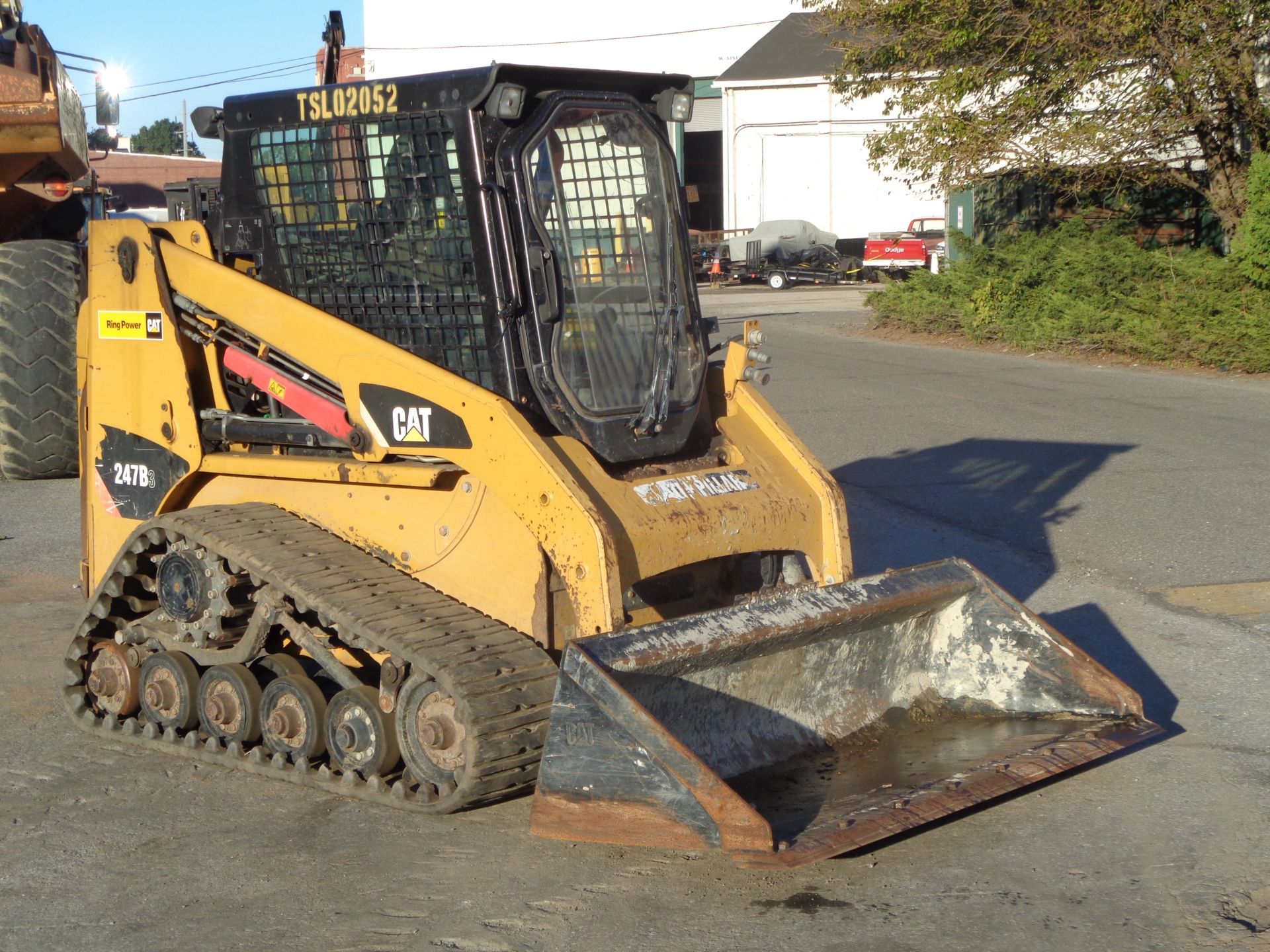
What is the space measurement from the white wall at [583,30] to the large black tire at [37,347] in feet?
125

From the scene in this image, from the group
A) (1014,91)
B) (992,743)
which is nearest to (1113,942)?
(992,743)

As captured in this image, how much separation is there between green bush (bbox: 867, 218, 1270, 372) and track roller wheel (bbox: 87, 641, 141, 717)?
1387cm

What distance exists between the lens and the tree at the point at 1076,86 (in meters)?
16.2

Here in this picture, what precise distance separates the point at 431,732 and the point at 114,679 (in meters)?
1.75

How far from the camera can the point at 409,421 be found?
194 inches

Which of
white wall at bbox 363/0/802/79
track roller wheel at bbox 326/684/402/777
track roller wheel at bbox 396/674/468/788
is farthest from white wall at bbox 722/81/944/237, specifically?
track roller wheel at bbox 396/674/468/788

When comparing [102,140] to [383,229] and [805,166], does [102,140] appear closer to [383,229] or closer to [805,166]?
[383,229]

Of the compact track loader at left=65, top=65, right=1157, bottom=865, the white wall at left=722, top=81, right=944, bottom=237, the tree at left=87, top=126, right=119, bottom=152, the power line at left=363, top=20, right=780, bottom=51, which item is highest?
the power line at left=363, top=20, right=780, bottom=51

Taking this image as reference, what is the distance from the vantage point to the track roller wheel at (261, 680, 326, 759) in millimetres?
4895

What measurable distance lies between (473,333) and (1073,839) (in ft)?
8.32

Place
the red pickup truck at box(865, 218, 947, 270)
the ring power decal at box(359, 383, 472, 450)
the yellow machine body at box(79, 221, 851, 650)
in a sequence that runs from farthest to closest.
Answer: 1. the red pickup truck at box(865, 218, 947, 270)
2. the ring power decal at box(359, 383, 472, 450)
3. the yellow machine body at box(79, 221, 851, 650)

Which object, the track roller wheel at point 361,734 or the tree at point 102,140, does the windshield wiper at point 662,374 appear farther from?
the tree at point 102,140

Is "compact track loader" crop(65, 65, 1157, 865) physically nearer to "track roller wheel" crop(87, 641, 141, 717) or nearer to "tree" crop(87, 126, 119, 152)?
"track roller wheel" crop(87, 641, 141, 717)

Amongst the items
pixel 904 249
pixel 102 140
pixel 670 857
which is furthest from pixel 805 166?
pixel 670 857
